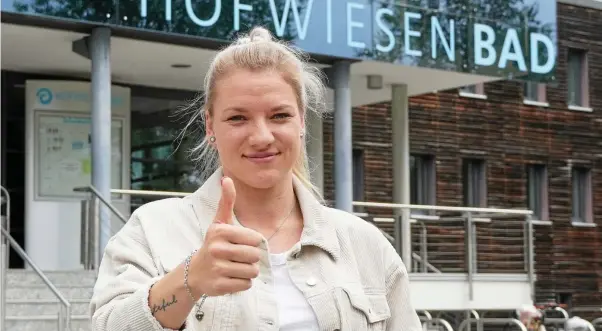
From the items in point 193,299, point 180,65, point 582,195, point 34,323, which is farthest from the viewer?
point 582,195

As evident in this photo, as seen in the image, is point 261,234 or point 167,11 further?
point 167,11

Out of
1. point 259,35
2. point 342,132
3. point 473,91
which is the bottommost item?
point 259,35

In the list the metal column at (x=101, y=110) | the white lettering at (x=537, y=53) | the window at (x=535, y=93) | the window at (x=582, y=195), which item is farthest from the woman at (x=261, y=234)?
the window at (x=582, y=195)

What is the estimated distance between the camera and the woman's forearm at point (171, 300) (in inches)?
108

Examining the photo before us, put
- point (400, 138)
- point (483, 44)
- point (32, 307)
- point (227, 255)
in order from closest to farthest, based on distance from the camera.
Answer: point (227, 255)
point (32, 307)
point (483, 44)
point (400, 138)

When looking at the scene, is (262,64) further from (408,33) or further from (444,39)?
(444,39)

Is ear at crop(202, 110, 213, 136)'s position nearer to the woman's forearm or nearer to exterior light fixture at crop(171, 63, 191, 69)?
the woman's forearm

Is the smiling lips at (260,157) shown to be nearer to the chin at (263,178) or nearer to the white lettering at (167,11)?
the chin at (263,178)

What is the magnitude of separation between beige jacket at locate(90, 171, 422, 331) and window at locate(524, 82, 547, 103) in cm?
3381

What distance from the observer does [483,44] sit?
66.3 feet

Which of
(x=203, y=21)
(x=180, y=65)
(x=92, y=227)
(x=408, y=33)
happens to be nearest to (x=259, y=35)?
(x=92, y=227)

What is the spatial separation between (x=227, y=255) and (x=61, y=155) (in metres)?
16.8

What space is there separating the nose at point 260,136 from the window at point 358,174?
28499mm

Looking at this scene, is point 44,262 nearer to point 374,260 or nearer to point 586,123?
point 374,260
